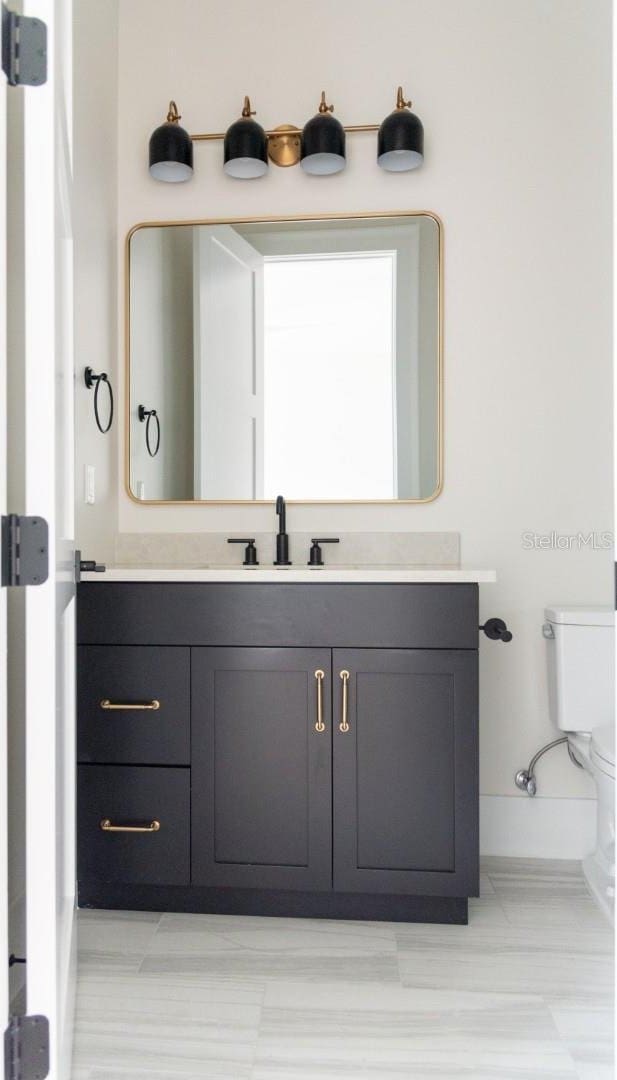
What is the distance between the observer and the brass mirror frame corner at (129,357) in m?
2.46

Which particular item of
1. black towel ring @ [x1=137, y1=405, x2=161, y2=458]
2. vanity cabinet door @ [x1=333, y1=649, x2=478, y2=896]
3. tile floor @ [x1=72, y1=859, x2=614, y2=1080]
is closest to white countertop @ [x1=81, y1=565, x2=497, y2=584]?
vanity cabinet door @ [x1=333, y1=649, x2=478, y2=896]

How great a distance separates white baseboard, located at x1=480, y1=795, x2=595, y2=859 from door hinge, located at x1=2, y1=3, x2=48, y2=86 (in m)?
2.15

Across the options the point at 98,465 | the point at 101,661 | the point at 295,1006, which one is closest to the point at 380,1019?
the point at 295,1006

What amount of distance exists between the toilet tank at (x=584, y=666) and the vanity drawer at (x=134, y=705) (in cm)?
104

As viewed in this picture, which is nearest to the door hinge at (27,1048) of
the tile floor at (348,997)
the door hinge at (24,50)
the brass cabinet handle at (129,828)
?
the tile floor at (348,997)

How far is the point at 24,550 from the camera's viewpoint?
105 centimetres

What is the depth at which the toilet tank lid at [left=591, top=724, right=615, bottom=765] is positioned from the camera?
1.92 m

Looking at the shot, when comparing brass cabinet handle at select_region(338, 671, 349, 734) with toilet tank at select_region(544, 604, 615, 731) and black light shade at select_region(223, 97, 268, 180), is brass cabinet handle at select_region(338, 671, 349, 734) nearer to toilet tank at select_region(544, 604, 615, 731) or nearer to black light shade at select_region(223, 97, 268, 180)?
toilet tank at select_region(544, 604, 615, 731)

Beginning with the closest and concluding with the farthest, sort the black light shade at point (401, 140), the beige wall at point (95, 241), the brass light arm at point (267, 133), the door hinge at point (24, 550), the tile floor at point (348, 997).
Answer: the door hinge at point (24, 550), the tile floor at point (348, 997), the beige wall at point (95, 241), the black light shade at point (401, 140), the brass light arm at point (267, 133)

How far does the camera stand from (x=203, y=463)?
253cm

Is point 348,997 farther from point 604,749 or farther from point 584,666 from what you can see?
point 584,666

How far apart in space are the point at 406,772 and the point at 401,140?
1.79 m

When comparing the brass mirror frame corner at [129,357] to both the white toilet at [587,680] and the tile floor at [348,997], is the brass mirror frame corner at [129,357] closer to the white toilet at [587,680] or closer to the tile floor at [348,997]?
the white toilet at [587,680]

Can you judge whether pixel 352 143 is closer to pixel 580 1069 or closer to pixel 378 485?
pixel 378 485
